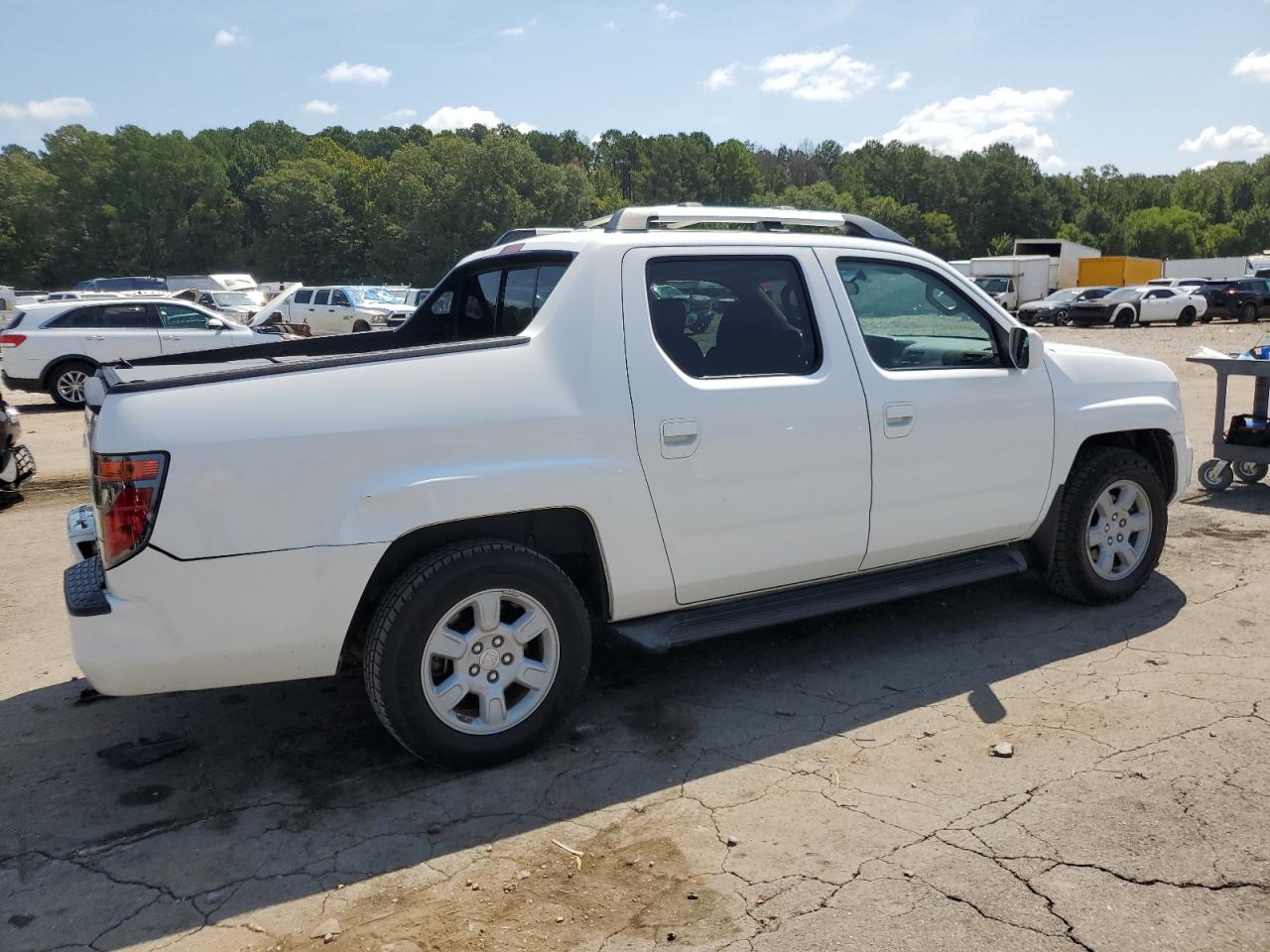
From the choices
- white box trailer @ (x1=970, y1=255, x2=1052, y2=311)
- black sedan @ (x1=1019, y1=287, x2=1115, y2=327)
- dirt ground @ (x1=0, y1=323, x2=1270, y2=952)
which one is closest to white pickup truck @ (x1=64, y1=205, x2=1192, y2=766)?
dirt ground @ (x1=0, y1=323, x2=1270, y2=952)

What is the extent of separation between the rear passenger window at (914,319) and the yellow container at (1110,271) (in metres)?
55.1

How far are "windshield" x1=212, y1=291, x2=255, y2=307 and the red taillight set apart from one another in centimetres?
3353

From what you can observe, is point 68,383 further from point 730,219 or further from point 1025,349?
point 1025,349

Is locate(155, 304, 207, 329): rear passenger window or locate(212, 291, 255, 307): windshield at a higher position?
locate(212, 291, 255, 307): windshield

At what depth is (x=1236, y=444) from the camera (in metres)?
7.66

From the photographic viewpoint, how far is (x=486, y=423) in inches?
134

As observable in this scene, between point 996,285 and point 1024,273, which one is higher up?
point 1024,273

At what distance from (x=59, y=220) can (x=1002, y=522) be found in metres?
98.8

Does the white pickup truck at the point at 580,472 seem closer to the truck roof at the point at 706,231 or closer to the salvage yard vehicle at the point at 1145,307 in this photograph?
the truck roof at the point at 706,231

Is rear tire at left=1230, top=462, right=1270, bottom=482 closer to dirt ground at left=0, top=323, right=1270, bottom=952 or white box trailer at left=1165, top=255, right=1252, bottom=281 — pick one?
dirt ground at left=0, top=323, right=1270, bottom=952

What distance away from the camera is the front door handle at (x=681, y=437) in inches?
146

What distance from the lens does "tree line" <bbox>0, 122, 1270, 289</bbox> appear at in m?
84.2

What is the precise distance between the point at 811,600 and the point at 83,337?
14.4 meters

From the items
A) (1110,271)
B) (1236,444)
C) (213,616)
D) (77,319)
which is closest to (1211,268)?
(1110,271)
